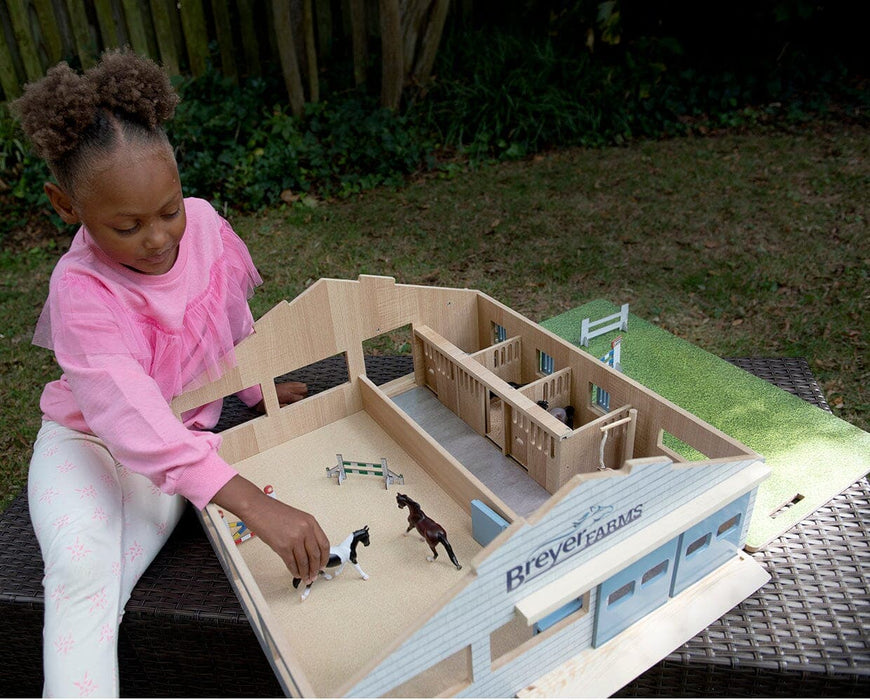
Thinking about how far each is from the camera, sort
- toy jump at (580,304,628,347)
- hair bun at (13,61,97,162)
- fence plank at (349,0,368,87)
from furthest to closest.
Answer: fence plank at (349,0,368,87) < toy jump at (580,304,628,347) < hair bun at (13,61,97,162)

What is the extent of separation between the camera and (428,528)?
1.59 meters

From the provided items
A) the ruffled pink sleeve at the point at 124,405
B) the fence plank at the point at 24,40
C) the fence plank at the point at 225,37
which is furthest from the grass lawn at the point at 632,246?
A: the ruffled pink sleeve at the point at 124,405

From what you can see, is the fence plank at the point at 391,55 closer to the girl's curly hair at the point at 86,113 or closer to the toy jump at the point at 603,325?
the toy jump at the point at 603,325

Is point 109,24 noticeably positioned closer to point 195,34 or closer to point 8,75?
point 195,34

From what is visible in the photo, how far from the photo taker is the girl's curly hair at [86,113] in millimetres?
1441

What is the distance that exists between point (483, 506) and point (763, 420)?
39.4 inches

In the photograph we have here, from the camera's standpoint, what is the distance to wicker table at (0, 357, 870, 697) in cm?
154

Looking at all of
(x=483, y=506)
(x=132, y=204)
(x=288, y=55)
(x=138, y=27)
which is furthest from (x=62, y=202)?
(x=138, y=27)

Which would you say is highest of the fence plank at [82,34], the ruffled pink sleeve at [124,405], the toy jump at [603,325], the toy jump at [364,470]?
the fence plank at [82,34]

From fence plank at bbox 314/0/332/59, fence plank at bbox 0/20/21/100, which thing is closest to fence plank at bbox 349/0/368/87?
fence plank at bbox 314/0/332/59

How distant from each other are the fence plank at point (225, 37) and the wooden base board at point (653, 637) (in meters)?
4.67

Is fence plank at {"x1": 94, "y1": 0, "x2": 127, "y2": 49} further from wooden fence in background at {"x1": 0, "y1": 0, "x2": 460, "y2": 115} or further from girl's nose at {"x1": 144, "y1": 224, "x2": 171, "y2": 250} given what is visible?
girl's nose at {"x1": 144, "y1": 224, "x2": 171, "y2": 250}

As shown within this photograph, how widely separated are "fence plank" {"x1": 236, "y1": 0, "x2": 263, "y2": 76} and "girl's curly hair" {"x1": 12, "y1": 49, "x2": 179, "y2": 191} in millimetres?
3891

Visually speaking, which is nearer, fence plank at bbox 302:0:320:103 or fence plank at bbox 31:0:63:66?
fence plank at bbox 31:0:63:66
